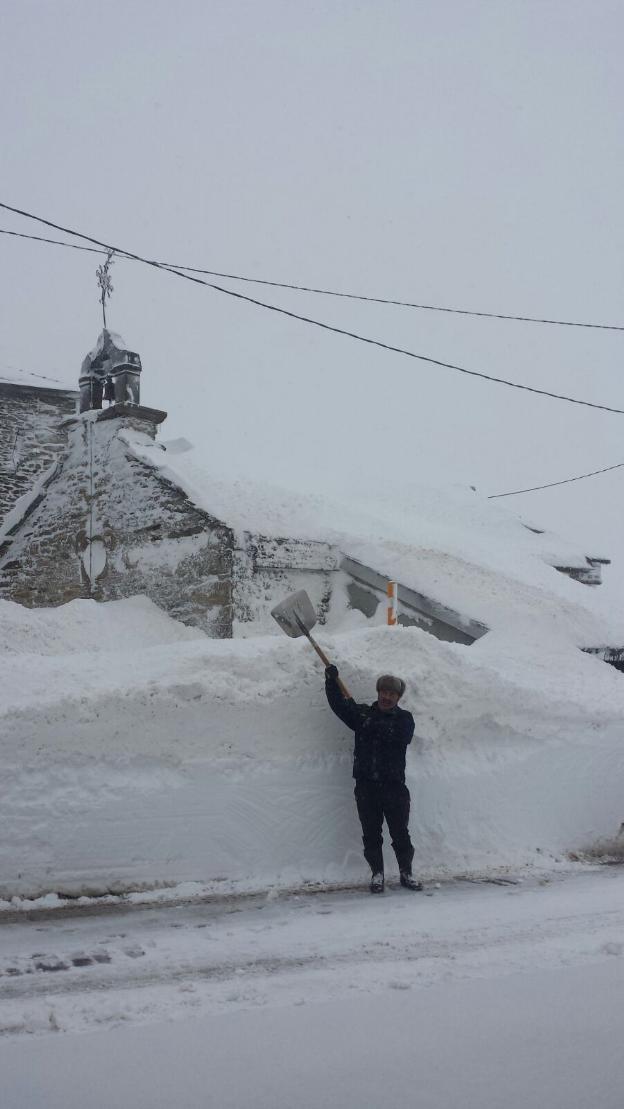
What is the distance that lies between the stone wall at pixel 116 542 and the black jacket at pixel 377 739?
6.04 metres

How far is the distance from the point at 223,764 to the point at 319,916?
140 cm

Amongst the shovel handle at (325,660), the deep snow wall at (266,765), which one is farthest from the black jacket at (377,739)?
the deep snow wall at (266,765)

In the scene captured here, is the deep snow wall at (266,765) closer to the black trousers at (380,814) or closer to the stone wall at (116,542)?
the black trousers at (380,814)

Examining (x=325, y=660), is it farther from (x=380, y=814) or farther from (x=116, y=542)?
(x=116, y=542)

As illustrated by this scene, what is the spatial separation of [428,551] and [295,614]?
6.84m

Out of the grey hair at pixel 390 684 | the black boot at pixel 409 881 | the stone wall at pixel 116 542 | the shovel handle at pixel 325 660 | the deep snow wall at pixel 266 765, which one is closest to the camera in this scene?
the deep snow wall at pixel 266 765

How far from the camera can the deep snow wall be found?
6414 millimetres

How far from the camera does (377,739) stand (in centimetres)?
701

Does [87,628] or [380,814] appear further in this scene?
[87,628]

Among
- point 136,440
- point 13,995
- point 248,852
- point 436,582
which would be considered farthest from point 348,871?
point 136,440

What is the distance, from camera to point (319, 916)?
19.9 feet

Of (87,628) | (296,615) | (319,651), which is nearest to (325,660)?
(319,651)

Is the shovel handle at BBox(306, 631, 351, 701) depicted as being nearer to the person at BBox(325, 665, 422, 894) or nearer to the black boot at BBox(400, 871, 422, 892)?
the person at BBox(325, 665, 422, 894)

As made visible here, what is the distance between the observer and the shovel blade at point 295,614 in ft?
25.6
